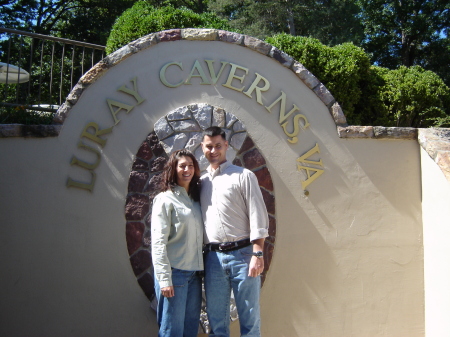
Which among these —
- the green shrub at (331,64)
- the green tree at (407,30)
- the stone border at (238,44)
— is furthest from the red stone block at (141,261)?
the green tree at (407,30)

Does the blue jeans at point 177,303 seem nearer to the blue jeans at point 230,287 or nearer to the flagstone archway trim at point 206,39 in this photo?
the blue jeans at point 230,287

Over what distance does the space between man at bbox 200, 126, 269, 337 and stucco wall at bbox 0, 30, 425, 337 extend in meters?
0.96

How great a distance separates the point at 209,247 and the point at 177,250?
0.70 feet

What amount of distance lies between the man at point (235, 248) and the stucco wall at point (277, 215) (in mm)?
958

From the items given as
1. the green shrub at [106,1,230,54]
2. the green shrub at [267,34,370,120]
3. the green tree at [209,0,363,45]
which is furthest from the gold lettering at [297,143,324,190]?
the green tree at [209,0,363,45]

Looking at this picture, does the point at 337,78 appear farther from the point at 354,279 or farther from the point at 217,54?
the point at 354,279

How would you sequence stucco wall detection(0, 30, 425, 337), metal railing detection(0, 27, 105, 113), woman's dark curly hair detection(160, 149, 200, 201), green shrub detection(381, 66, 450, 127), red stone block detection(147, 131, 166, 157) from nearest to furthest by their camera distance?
woman's dark curly hair detection(160, 149, 200, 201), stucco wall detection(0, 30, 425, 337), red stone block detection(147, 131, 166, 157), metal railing detection(0, 27, 105, 113), green shrub detection(381, 66, 450, 127)

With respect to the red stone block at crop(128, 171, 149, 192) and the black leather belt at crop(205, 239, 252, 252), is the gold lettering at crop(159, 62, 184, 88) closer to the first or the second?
the red stone block at crop(128, 171, 149, 192)

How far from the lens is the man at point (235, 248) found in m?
2.98

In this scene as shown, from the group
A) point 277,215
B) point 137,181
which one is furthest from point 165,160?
point 277,215

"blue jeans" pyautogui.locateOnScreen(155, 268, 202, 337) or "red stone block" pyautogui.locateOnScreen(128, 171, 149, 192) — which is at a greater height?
"red stone block" pyautogui.locateOnScreen(128, 171, 149, 192)

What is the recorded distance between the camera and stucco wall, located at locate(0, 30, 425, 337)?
150 inches

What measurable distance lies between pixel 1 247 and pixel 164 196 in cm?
166

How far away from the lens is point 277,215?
4.00m
